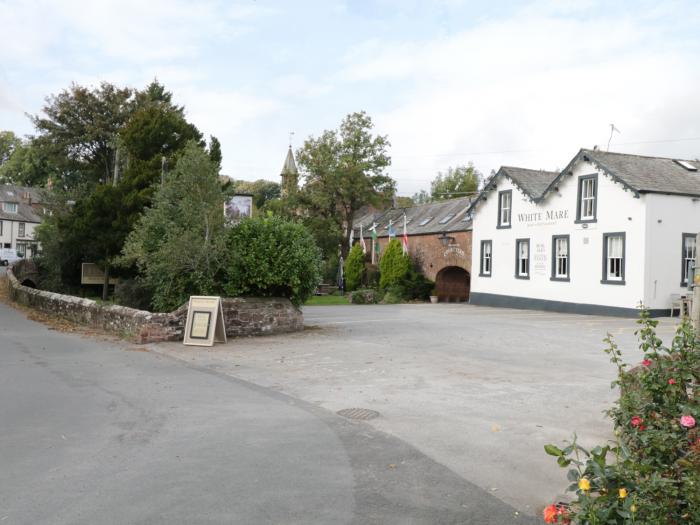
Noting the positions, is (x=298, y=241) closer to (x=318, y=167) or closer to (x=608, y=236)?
(x=608, y=236)

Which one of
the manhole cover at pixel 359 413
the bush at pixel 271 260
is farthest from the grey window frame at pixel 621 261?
the manhole cover at pixel 359 413

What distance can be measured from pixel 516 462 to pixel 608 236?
22535mm

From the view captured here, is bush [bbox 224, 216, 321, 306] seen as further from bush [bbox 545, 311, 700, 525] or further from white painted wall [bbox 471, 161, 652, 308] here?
white painted wall [bbox 471, 161, 652, 308]

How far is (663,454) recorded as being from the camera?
3.69 m

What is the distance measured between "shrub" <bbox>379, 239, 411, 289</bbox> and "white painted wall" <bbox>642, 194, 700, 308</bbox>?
Result: 59.3 ft

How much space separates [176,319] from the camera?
49.4ft

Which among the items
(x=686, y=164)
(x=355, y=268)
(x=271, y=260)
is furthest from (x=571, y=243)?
(x=355, y=268)

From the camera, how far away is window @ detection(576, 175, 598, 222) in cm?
2700

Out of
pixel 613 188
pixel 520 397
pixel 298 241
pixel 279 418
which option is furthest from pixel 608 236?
pixel 279 418

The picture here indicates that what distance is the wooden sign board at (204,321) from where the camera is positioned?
47.5ft

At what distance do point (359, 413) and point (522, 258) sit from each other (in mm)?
25505

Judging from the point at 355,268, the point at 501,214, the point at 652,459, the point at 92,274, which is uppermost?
the point at 501,214

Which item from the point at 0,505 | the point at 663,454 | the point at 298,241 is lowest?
the point at 0,505

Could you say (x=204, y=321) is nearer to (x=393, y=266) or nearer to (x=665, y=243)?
(x=665, y=243)
